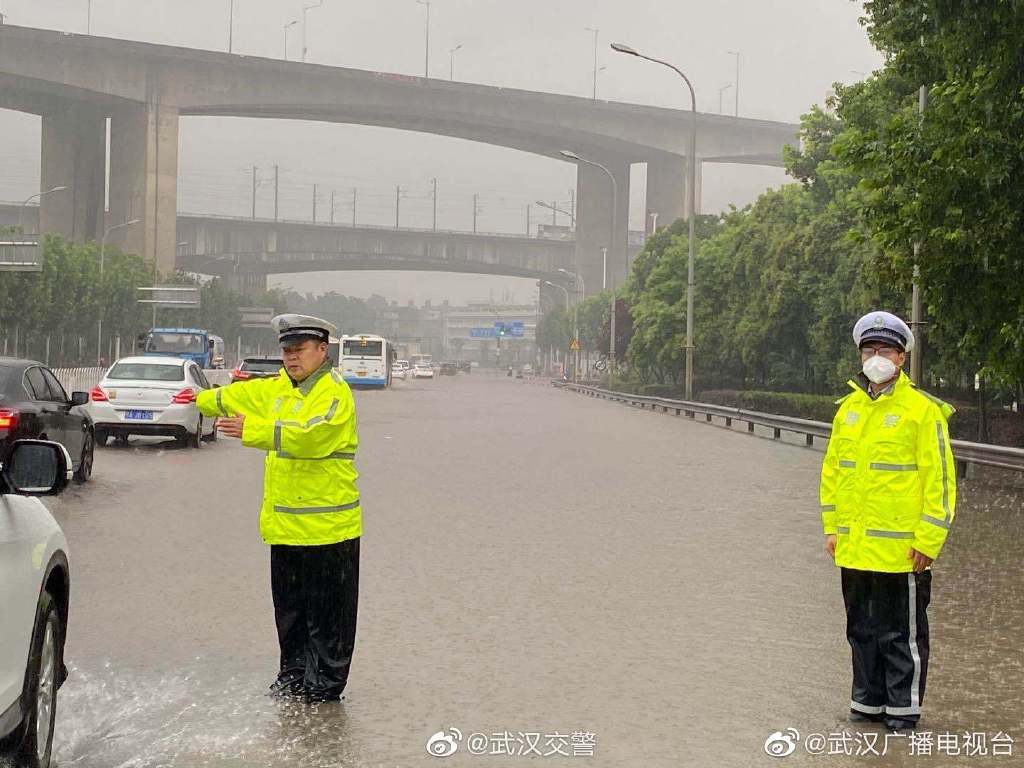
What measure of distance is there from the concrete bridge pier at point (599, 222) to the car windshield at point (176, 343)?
176 ft

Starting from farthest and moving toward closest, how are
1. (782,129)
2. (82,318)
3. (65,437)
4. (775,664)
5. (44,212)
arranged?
(782,129), (44,212), (82,318), (65,437), (775,664)

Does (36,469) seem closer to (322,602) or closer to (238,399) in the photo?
(238,399)

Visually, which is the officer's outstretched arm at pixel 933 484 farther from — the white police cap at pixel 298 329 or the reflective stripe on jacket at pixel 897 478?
the white police cap at pixel 298 329

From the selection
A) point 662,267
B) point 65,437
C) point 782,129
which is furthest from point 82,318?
point 65,437

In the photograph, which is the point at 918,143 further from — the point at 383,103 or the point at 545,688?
the point at 383,103

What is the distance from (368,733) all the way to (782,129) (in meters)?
113

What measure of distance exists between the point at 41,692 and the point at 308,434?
1.72 metres

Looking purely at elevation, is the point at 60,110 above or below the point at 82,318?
above

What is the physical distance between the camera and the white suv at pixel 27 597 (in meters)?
5.00

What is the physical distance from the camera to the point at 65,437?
17750 millimetres

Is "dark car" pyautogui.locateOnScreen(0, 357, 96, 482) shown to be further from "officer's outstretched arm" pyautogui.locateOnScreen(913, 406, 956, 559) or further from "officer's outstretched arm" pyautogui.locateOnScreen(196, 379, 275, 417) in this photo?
"officer's outstretched arm" pyautogui.locateOnScreen(913, 406, 956, 559)

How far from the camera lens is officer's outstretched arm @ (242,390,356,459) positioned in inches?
271

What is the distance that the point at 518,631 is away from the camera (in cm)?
913

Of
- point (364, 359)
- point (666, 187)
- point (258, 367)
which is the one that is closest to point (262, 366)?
point (258, 367)
